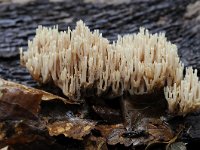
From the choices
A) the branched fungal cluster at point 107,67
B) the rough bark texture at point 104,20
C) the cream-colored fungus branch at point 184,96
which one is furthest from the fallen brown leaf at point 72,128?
the rough bark texture at point 104,20

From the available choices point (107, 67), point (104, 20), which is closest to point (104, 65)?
point (107, 67)

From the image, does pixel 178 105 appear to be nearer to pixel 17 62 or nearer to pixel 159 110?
pixel 159 110

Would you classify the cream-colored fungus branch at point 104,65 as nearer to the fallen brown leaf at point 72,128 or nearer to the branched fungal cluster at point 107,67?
the branched fungal cluster at point 107,67

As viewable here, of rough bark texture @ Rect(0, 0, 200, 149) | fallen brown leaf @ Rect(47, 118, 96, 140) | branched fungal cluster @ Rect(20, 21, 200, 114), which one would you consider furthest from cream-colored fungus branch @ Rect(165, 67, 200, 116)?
rough bark texture @ Rect(0, 0, 200, 149)

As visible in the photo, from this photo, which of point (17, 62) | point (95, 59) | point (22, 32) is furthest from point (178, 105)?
point (22, 32)

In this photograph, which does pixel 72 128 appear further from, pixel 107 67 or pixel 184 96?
pixel 184 96
